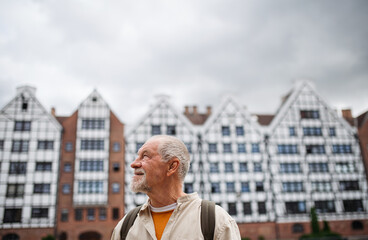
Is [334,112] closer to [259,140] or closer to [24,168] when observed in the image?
[259,140]

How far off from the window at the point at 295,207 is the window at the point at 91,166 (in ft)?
70.6

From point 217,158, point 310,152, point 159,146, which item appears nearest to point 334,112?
point 310,152

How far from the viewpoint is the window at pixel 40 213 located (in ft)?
97.7

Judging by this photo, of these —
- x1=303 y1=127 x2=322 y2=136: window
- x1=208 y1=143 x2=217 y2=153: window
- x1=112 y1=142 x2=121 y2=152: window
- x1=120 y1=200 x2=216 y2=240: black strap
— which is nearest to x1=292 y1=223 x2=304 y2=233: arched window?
x1=303 y1=127 x2=322 y2=136: window

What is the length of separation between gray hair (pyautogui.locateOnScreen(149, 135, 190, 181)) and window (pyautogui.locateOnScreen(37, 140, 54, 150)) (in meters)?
32.5

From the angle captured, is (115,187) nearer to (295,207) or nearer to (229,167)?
(229,167)

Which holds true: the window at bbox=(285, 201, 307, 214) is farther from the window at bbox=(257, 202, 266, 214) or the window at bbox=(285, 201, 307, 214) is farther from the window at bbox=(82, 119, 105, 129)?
the window at bbox=(82, 119, 105, 129)

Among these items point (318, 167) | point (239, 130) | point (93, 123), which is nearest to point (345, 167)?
point (318, 167)

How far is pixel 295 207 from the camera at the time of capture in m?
34.0

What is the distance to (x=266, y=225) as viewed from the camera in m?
32.9

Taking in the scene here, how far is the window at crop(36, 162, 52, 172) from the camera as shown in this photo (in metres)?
31.2

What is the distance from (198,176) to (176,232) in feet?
104

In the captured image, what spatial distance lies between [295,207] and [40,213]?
2776cm

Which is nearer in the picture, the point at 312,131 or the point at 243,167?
the point at 243,167
